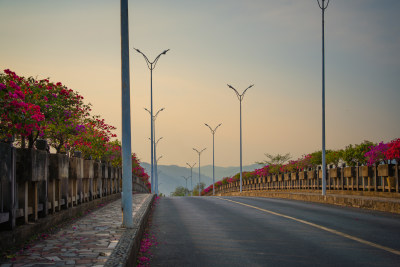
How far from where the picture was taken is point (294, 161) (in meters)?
44.8

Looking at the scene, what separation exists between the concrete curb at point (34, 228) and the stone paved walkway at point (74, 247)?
0.76 feet

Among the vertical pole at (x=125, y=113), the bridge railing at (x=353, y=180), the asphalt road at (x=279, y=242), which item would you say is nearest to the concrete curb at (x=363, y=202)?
the bridge railing at (x=353, y=180)

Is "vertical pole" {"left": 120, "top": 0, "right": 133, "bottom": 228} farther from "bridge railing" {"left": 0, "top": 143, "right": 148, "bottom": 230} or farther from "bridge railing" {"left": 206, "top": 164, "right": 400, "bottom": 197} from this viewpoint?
"bridge railing" {"left": 206, "top": 164, "right": 400, "bottom": 197}

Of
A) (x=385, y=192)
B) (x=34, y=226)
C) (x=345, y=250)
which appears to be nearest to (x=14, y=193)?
(x=34, y=226)

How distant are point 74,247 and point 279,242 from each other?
13.1 feet

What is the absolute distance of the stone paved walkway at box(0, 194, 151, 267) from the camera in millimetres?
6234

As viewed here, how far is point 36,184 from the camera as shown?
29.5ft

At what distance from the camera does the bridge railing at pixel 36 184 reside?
24.0 ft

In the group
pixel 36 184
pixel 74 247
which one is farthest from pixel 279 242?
pixel 36 184

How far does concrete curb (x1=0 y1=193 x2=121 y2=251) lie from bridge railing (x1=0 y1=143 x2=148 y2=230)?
0.46ft

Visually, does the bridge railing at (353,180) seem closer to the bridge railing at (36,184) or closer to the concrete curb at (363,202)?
the concrete curb at (363,202)

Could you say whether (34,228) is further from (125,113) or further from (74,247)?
(125,113)

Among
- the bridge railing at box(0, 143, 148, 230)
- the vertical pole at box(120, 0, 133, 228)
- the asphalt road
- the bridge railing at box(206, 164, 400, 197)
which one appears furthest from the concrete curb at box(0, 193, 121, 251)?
the bridge railing at box(206, 164, 400, 197)

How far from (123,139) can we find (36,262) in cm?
433
